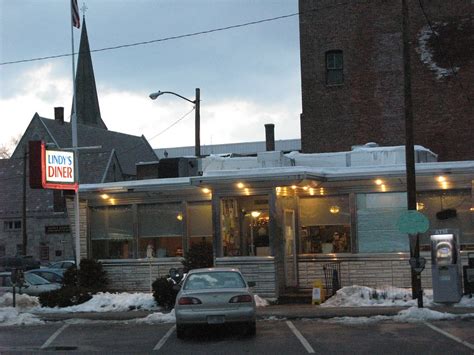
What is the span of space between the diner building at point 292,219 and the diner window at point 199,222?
0.03m

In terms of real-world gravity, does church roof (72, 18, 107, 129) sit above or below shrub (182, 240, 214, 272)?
above

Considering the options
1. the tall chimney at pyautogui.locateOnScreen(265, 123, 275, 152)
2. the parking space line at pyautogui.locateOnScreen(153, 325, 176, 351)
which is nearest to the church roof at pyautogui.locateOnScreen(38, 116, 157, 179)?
the tall chimney at pyautogui.locateOnScreen(265, 123, 275, 152)

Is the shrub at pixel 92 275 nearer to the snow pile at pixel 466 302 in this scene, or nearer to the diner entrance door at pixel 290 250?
the diner entrance door at pixel 290 250

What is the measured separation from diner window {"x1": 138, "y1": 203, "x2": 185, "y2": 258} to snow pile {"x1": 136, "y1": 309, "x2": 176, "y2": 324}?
18.8 ft

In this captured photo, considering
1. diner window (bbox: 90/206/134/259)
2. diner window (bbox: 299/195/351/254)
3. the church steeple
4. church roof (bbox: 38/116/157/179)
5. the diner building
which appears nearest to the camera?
the diner building

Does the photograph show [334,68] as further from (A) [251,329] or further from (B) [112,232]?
(A) [251,329]

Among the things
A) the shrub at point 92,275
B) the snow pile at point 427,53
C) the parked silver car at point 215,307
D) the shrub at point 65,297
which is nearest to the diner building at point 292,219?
the shrub at point 92,275

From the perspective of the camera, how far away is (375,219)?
21.5 meters

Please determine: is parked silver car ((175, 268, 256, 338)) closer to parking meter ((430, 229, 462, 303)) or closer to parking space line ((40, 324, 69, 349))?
parking space line ((40, 324, 69, 349))

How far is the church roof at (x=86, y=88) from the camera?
9494 cm

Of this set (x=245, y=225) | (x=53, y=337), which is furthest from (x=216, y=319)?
(x=245, y=225)

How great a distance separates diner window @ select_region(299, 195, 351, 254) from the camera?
858 inches

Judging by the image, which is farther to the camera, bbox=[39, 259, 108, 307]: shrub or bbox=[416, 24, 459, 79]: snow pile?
bbox=[416, 24, 459, 79]: snow pile

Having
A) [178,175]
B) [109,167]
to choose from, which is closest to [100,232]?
[178,175]
